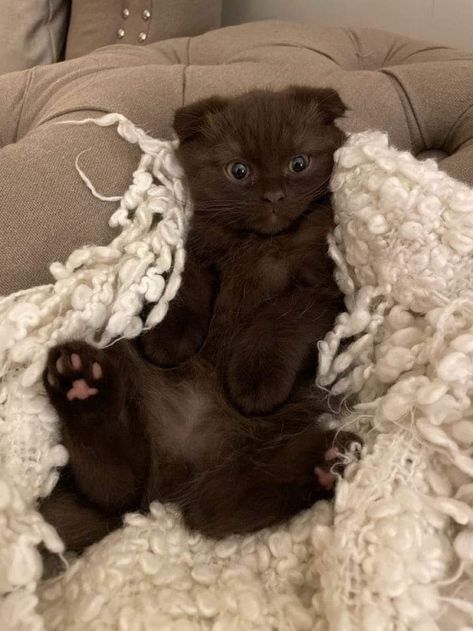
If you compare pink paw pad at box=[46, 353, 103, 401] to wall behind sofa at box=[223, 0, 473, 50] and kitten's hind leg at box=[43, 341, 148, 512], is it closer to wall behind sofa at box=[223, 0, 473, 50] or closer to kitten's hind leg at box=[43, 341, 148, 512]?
kitten's hind leg at box=[43, 341, 148, 512]

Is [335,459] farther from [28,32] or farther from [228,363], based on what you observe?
[28,32]

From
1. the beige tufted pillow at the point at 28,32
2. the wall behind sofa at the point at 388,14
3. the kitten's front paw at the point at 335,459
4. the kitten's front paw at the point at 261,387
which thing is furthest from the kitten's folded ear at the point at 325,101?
the beige tufted pillow at the point at 28,32

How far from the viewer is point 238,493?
0.80 metres

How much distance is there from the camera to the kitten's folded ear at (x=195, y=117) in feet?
3.28

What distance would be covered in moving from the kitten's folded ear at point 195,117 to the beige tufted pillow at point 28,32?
991mm

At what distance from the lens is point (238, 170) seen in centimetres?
98

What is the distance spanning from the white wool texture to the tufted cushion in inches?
2.5

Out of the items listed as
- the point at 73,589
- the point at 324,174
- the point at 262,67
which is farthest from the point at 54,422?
the point at 262,67

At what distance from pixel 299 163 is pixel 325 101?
4.5 inches

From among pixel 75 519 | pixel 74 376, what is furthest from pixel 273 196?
pixel 75 519

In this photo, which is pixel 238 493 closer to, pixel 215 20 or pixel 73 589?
pixel 73 589

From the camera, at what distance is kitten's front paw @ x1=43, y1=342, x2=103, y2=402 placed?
77 cm

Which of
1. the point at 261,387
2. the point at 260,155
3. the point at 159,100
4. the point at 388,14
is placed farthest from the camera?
the point at 388,14

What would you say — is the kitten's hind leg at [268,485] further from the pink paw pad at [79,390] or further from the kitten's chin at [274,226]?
the kitten's chin at [274,226]
